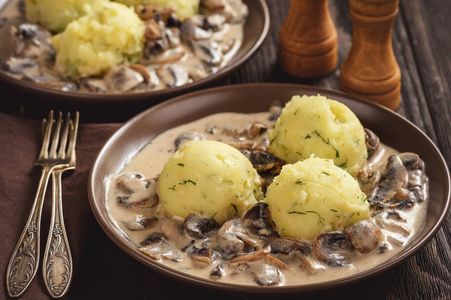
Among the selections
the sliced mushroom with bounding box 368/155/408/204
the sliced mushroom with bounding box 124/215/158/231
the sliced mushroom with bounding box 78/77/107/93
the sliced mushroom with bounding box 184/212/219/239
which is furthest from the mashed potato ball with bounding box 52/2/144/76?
the sliced mushroom with bounding box 368/155/408/204

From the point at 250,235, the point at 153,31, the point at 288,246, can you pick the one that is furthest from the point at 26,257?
the point at 153,31

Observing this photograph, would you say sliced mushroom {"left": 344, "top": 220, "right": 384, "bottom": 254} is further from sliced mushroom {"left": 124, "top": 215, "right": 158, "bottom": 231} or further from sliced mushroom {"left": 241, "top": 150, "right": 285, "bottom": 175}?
sliced mushroom {"left": 124, "top": 215, "right": 158, "bottom": 231}

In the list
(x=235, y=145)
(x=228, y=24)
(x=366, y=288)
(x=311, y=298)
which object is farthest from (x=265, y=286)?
(x=228, y=24)

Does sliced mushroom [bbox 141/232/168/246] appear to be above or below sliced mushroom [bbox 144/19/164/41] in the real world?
below

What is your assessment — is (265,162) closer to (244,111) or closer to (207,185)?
(207,185)

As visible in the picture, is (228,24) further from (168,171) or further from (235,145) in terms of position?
(168,171)
